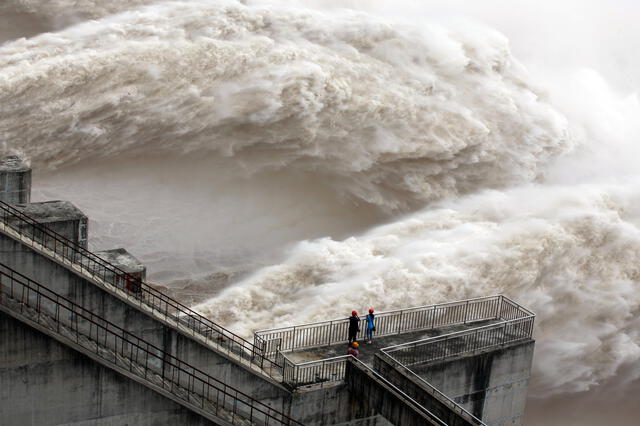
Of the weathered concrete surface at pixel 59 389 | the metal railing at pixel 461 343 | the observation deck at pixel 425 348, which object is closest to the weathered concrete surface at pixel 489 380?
the observation deck at pixel 425 348

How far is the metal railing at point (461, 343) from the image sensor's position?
18.6m

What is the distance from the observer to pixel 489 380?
19844 mm

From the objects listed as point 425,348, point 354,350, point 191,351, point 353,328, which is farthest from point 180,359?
point 425,348

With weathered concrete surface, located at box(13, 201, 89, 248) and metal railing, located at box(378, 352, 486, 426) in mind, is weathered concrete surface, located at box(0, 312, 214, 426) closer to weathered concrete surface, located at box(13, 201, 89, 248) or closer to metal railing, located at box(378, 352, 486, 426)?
weathered concrete surface, located at box(13, 201, 89, 248)

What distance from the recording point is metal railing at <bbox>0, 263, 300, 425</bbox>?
1504 centimetres

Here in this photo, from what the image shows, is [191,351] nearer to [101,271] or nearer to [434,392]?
[101,271]

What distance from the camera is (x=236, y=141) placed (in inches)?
1238

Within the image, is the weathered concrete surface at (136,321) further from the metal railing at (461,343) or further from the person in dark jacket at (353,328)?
the metal railing at (461,343)

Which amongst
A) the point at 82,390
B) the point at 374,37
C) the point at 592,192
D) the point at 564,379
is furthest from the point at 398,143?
the point at 82,390

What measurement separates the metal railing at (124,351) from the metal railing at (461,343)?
9.50 ft

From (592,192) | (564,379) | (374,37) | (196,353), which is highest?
(374,37)

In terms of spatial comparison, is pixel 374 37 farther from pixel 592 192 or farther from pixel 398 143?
pixel 592 192

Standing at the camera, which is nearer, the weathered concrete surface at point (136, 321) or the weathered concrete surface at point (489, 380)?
the weathered concrete surface at point (136, 321)

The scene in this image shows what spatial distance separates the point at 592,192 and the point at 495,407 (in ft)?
42.7
